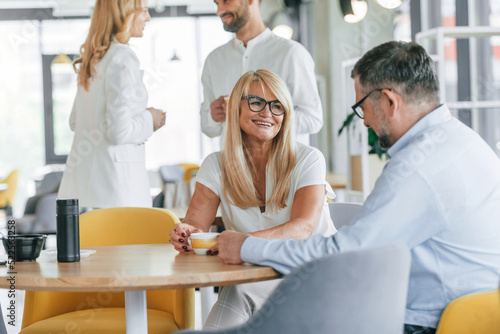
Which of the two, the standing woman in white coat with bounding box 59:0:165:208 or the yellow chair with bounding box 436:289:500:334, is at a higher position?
the standing woman in white coat with bounding box 59:0:165:208

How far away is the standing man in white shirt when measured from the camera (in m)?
3.10

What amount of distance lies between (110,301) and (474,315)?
1.38m

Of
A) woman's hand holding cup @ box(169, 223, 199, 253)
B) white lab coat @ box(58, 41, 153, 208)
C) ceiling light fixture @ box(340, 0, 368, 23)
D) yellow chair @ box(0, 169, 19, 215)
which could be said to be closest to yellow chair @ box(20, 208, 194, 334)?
woman's hand holding cup @ box(169, 223, 199, 253)

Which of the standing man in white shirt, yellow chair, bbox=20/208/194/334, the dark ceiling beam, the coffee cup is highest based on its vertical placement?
the dark ceiling beam

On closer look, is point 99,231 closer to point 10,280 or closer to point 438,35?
point 10,280

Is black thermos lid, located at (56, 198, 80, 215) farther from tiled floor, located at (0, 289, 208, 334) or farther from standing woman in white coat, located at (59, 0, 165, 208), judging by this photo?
tiled floor, located at (0, 289, 208, 334)

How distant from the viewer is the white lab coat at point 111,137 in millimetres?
2889

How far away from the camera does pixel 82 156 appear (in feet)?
9.87

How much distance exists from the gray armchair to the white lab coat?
1841mm

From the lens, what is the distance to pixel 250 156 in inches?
88.7

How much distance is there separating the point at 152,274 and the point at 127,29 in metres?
1.72

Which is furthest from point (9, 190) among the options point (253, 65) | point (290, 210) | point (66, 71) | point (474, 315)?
point (474, 315)

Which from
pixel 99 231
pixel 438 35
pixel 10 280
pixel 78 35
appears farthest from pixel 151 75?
pixel 10 280

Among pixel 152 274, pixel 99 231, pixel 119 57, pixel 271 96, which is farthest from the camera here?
pixel 119 57
